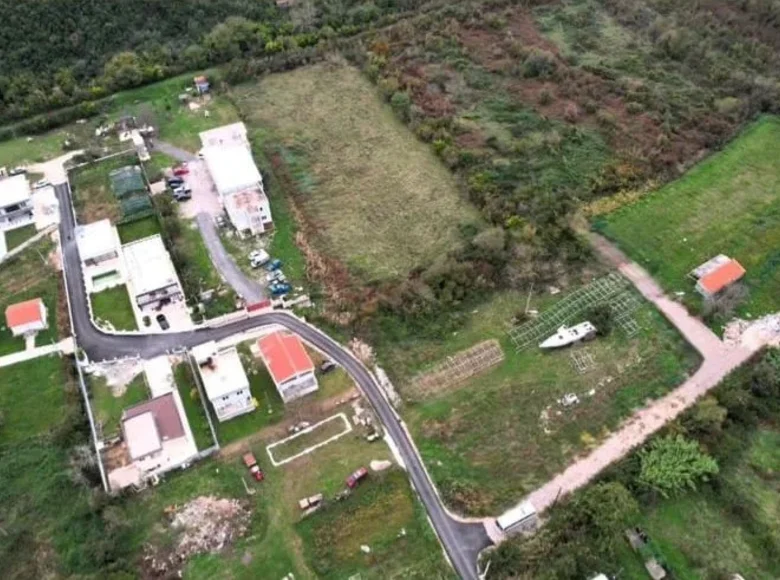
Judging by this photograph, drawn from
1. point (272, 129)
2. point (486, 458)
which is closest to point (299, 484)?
point (486, 458)

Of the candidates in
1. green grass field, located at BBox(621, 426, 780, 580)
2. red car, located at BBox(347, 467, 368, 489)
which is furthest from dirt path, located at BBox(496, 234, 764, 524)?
red car, located at BBox(347, 467, 368, 489)

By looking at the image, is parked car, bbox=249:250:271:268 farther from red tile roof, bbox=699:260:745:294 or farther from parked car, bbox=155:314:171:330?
red tile roof, bbox=699:260:745:294

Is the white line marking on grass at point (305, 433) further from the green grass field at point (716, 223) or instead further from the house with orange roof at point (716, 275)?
the house with orange roof at point (716, 275)

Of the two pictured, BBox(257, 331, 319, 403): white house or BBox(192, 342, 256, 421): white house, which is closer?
BBox(192, 342, 256, 421): white house

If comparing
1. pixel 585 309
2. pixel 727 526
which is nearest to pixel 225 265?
pixel 585 309

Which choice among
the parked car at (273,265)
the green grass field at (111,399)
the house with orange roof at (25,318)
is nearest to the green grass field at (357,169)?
the parked car at (273,265)

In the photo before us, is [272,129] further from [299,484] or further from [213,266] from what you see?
[299,484]

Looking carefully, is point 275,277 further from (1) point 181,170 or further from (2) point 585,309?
(2) point 585,309
